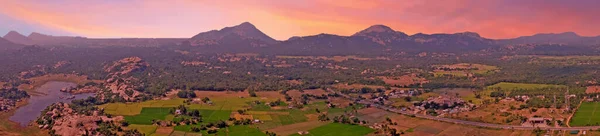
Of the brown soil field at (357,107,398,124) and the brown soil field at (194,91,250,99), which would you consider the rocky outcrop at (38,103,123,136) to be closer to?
the brown soil field at (194,91,250,99)

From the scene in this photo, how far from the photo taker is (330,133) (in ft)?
286

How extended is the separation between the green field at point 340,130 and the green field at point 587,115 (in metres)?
39.2

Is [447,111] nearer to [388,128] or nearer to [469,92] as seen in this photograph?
[388,128]

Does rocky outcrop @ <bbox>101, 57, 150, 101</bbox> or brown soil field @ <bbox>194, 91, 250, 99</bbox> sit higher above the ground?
rocky outcrop @ <bbox>101, 57, 150, 101</bbox>

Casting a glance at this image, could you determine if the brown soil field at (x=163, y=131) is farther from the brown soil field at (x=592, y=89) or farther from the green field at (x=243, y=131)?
the brown soil field at (x=592, y=89)

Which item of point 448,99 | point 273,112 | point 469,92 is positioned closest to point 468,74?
point 469,92

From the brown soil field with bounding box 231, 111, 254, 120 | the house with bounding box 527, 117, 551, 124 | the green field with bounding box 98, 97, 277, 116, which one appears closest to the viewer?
the house with bounding box 527, 117, 551, 124

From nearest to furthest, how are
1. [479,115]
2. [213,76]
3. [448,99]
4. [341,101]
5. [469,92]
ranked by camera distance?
1. [479,115]
2. [448,99]
3. [341,101]
4. [469,92]
5. [213,76]

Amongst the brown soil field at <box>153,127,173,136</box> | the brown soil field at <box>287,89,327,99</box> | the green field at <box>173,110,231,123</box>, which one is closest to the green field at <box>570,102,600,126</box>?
the brown soil field at <box>287,89,327,99</box>

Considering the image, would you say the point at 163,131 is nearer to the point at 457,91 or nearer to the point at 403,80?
the point at 457,91

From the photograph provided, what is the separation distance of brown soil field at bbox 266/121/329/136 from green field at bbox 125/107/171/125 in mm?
25852

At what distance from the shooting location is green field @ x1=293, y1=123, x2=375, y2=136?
86.4 meters

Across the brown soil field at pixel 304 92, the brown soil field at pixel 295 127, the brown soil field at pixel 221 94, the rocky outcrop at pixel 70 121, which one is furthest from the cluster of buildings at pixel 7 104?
the brown soil field at pixel 304 92

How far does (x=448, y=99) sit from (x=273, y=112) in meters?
44.4
